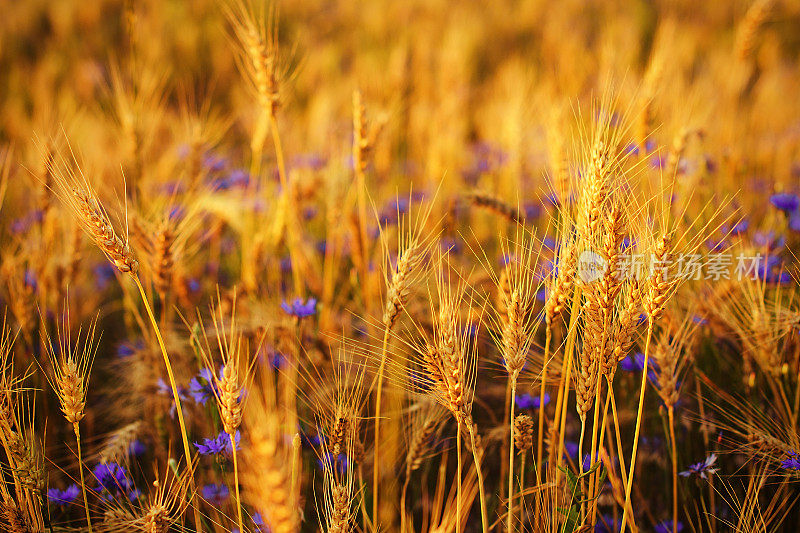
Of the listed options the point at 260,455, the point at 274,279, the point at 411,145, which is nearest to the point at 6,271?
the point at 274,279

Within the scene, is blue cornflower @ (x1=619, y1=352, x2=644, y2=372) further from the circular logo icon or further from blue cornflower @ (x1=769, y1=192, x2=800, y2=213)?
blue cornflower @ (x1=769, y1=192, x2=800, y2=213)

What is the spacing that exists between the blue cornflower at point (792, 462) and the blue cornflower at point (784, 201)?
1.19 m

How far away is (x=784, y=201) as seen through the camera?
208 centimetres

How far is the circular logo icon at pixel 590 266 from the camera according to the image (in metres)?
1.01

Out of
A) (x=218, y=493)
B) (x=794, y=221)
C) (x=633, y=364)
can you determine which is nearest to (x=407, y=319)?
(x=633, y=364)

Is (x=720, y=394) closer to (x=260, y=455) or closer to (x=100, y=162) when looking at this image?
(x=260, y=455)

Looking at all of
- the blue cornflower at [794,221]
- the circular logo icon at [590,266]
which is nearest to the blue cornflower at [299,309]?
the circular logo icon at [590,266]

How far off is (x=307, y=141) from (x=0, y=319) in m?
2.34

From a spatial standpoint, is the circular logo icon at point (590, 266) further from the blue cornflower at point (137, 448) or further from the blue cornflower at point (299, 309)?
the blue cornflower at point (137, 448)

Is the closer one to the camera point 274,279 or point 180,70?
point 274,279

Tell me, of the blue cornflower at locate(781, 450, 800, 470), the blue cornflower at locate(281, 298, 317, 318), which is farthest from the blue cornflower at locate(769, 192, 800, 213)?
the blue cornflower at locate(281, 298, 317, 318)

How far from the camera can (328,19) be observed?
9.60m

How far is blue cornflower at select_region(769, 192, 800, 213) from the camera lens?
81.0 inches

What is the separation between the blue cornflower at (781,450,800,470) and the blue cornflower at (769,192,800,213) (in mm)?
1192
